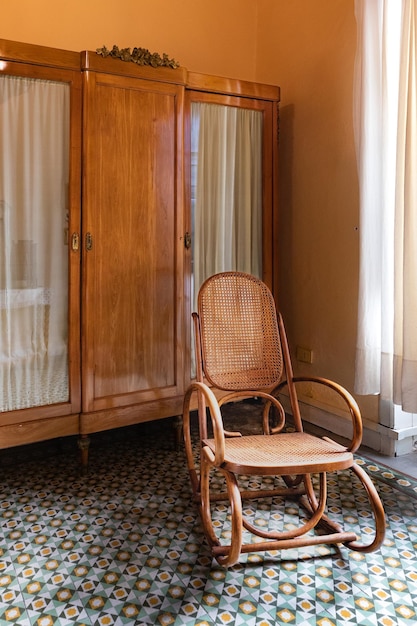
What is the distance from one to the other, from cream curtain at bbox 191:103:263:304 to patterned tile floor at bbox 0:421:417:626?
1.17m

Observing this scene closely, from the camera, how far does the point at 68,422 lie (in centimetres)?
228

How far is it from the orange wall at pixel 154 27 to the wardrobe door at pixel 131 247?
0.69m

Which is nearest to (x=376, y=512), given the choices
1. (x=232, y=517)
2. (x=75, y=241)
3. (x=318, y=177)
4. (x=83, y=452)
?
(x=232, y=517)

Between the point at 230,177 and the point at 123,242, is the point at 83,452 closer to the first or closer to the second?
the point at 123,242

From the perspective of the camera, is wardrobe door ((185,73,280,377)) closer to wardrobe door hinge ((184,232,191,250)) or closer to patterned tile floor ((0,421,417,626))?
wardrobe door hinge ((184,232,191,250))

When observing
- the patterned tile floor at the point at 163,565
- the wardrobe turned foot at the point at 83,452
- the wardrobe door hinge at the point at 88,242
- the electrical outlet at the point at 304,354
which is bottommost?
the patterned tile floor at the point at 163,565

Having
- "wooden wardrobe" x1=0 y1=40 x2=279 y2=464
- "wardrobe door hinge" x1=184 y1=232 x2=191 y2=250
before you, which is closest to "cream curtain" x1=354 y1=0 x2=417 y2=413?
"wooden wardrobe" x1=0 y1=40 x2=279 y2=464

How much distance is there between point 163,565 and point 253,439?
1.76 ft

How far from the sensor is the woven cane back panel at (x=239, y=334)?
6.81 feet

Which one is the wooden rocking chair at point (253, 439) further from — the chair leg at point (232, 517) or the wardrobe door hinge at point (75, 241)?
the wardrobe door hinge at point (75, 241)

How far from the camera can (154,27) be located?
2.94 m

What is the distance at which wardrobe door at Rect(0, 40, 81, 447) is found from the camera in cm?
213

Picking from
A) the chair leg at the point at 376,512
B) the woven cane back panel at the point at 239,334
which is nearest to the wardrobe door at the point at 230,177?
the woven cane back panel at the point at 239,334

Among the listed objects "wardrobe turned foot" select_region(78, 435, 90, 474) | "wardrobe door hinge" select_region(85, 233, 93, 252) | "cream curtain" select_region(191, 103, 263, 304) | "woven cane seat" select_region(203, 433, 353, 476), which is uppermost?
"cream curtain" select_region(191, 103, 263, 304)
